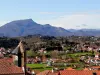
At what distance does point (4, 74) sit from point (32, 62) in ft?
291

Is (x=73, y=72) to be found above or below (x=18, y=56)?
below

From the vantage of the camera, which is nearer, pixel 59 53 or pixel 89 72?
pixel 89 72

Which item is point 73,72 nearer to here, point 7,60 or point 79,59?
point 7,60

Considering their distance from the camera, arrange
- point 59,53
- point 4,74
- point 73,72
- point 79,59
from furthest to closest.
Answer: point 59,53, point 79,59, point 73,72, point 4,74

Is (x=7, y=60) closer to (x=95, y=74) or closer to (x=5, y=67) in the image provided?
(x=5, y=67)

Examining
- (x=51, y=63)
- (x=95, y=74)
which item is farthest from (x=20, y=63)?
(x=51, y=63)

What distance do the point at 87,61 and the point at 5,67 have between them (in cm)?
9654

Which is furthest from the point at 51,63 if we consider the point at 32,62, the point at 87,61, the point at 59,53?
the point at 59,53

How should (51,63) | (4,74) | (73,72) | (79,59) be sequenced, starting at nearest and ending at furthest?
1. (4,74)
2. (73,72)
3. (51,63)
4. (79,59)

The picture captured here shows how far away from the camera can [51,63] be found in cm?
11938

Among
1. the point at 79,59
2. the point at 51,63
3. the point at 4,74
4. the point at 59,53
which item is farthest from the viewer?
the point at 59,53

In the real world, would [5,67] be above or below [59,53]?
above

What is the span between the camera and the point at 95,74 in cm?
5909

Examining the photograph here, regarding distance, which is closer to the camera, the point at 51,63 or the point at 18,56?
the point at 18,56
